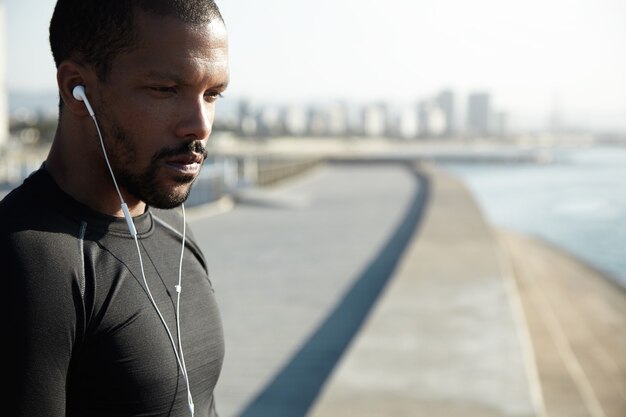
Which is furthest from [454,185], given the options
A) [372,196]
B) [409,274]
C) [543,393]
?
[543,393]

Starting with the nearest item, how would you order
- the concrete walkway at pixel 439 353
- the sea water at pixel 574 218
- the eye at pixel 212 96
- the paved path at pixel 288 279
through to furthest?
the eye at pixel 212 96 < the concrete walkway at pixel 439 353 < the paved path at pixel 288 279 < the sea water at pixel 574 218

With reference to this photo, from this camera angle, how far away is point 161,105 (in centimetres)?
135

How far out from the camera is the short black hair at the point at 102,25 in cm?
131

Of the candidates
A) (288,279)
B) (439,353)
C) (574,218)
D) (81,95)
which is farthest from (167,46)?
(574,218)

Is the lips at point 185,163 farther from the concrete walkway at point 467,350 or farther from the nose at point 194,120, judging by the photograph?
the concrete walkway at point 467,350

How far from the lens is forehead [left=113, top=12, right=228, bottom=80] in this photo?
1.32 m

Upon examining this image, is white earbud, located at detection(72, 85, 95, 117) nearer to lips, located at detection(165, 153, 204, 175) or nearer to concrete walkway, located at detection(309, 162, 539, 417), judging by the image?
lips, located at detection(165, 153, 204, 175)

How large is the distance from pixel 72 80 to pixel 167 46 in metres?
0.18

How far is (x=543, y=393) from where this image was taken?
6547mm

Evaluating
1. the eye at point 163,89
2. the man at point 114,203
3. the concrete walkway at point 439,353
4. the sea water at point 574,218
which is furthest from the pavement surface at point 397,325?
the sea water at point 574,218

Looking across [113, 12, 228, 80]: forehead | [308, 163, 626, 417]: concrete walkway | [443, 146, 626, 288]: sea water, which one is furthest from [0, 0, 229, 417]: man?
[443, 146, 626, 288]: sea water

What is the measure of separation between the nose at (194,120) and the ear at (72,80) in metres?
0.17

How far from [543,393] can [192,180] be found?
583cm

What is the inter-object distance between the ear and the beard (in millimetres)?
70
